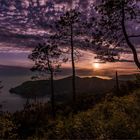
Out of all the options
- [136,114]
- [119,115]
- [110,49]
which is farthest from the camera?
[110,49]

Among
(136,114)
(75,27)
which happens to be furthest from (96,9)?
(75,27)

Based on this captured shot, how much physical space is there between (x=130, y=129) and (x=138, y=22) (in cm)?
1045

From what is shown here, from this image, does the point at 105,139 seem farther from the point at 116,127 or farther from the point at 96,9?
the point at 96,9

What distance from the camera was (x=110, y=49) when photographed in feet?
83.3

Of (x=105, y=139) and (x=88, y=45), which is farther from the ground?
(x=88, y=45)

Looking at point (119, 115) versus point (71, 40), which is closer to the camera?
point (119, 115)

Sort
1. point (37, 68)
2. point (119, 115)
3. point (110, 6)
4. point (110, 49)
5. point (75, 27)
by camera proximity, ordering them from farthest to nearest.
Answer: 1. point (37, 68)
2. point (75, 27)
3. point (110, 49)
4. point (110, 6)
5. point (119, 115)

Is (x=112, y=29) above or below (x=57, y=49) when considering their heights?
above

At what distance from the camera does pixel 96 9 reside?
2400 cm

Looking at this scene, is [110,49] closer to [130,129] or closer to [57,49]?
[130,129]

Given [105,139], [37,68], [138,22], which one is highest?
[138,22]

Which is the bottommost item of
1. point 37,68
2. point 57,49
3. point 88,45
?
point 37,68

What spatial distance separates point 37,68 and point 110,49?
1182 inches

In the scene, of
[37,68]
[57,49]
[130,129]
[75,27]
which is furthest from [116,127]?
[37,68]
